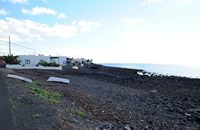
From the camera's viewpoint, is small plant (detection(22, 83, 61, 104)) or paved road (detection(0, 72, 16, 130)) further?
small plant (detection(22, 83, 61, 104))

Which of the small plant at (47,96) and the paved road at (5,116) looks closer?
the paved road at (5,116)

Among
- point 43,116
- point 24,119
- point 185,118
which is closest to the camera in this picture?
point 24,119

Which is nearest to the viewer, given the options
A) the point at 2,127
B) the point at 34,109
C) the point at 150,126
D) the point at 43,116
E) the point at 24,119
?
the point at 2,127

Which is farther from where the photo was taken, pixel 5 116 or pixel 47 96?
pixel 47 96

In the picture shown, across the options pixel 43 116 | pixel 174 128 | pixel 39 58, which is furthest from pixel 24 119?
pixel 39 58

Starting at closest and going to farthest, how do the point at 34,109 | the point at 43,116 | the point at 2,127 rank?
1. the point at 2,127
2. the point at 43,116
3. the point at 34,109

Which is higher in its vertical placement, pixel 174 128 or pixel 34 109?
pixel 34 109

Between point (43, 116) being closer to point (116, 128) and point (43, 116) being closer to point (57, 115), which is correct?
point (57, 115)

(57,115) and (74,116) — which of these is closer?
(57,115)

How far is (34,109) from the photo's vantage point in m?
10.2

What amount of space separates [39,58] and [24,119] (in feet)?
232

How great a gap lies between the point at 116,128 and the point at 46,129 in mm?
3666

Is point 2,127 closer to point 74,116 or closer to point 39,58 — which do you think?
point 74,116

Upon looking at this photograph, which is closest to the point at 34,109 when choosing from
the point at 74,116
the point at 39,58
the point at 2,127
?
the point at 74,116
